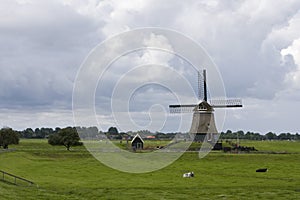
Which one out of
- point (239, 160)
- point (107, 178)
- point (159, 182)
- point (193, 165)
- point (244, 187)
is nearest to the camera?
point (244, 187)

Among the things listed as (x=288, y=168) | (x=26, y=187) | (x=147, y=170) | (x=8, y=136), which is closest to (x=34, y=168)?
(x=147, y=170)

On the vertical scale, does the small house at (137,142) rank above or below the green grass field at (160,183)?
above

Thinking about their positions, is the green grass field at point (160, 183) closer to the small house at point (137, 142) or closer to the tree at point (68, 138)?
the small house at point (137, 142)

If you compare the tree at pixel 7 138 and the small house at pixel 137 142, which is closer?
the small house at pixel 137 142

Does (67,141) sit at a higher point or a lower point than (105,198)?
higher

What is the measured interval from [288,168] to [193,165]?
12.2 metres

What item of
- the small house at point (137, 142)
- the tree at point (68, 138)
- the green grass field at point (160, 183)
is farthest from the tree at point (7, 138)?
the green grass field at point (160, 183)

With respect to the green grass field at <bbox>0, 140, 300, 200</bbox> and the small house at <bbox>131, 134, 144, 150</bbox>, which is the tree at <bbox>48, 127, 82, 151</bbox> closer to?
the small house at <bbox>131, 134, 144, 150</bbox>

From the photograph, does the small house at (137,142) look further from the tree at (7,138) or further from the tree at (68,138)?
the tree at (7,138)

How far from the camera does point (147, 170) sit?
55219mm

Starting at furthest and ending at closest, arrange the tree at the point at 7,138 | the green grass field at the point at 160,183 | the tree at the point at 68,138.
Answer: the tree at the point at 7,138 < the tree at the point at 68,138 < the green grass field at the point at 160,183

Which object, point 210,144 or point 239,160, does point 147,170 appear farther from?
point 210,144

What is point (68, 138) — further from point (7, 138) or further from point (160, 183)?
point (160, 183)

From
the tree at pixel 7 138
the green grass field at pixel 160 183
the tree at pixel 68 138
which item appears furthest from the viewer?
the tree at pixel 7 138
